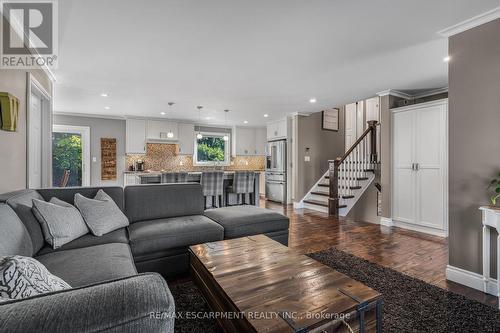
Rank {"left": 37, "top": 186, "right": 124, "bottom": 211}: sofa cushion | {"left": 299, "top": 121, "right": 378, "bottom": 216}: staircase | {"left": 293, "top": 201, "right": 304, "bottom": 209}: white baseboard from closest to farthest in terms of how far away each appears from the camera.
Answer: {"left": 37, "top": 186, "right": 124, "bottom": 211}: sofa cushion → {"left": 299, "top": 121, "right": 378, "bottom": 216}: staircase → {"left": 293, "top": 201, "right": 304, "bottom": 209}: white baseboard

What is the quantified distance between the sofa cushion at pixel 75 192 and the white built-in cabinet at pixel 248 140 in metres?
5.43

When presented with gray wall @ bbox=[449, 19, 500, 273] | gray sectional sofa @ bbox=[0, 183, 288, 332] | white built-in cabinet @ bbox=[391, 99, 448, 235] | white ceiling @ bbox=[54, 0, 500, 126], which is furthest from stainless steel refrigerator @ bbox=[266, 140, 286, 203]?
gray wall @ bbox=[449, 19, 500, 273]

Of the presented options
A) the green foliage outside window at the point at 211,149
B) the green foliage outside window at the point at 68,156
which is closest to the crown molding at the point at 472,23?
the green foliage outside window at the point at 211,149

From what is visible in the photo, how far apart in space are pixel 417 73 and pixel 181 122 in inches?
223

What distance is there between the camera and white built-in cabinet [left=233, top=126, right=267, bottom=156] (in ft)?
26.0

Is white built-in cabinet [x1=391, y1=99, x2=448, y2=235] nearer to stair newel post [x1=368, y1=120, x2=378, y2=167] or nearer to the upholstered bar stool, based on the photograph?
stair newel post [x1=368, y1=120, x2=378, y2=167]

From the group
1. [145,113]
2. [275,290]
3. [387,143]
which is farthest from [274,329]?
[145,113]

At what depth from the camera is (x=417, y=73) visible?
3.38 meters

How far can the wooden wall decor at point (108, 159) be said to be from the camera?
20.6ft

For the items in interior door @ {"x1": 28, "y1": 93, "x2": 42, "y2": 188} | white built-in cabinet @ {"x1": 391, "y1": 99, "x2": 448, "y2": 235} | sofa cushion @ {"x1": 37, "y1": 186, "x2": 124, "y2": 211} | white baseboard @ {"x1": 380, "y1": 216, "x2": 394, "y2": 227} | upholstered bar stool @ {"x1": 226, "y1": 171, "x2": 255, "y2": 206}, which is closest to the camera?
sofa cushion @ {"x1": 37, "y1": 186, "x2": 124, "y2": 211}

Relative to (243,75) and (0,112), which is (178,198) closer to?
(0,112)

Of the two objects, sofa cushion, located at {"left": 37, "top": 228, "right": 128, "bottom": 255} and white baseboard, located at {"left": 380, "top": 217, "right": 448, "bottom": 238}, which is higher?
sofa cushion, located at {"left": 37, "top": 228, "right": 128, "bottom": 255}

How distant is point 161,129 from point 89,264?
5641mm

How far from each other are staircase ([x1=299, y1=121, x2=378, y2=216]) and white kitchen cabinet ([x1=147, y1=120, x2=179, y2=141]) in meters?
4.26
